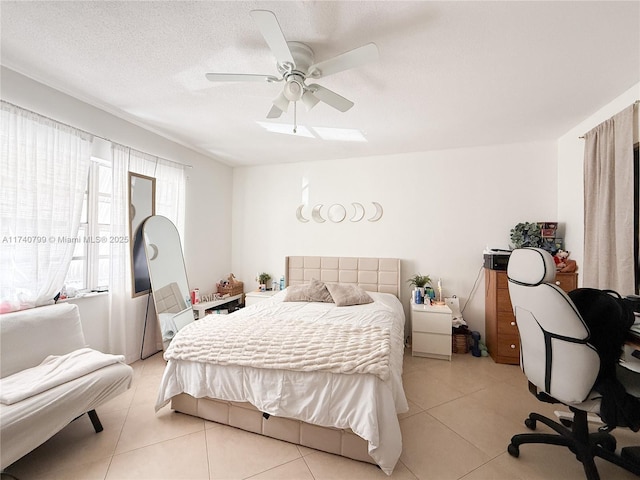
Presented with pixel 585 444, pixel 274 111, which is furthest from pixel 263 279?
pixel 585 444

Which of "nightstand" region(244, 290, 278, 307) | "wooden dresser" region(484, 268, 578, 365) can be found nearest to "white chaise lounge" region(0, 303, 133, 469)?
"nightstand" region(244, 290, 278, 307)

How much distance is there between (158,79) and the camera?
211 centimetres

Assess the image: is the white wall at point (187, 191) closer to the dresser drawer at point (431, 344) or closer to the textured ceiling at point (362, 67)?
the textured ceiling at point (362, 67)

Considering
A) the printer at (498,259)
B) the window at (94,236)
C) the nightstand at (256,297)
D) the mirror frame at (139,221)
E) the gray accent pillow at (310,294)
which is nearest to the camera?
the window at (94,236)

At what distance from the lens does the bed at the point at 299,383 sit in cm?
163

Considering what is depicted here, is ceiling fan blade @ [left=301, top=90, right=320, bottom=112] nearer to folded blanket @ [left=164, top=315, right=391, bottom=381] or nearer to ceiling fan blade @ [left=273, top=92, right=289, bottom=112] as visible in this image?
ceiling fan blade @ [left=273, top=92, right=289, bottom=112]

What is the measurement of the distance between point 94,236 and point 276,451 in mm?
2665

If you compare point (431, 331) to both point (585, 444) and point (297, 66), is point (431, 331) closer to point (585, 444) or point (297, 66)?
point (585, 444)

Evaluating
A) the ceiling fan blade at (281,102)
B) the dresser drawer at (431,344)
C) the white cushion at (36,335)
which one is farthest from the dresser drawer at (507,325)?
the white cushion at (36,335)

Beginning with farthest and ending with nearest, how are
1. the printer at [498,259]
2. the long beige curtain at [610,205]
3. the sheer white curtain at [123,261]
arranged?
the printer at [498,259], the sheer white curtain at [123,261], the long beige curtain at [610,205]

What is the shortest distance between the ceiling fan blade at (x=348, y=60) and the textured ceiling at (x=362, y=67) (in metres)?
0.20

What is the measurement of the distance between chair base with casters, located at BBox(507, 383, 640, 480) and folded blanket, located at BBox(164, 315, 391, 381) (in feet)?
3.37

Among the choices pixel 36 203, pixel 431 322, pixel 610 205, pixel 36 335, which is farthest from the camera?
pixel 431 322

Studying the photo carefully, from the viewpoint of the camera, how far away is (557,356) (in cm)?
151
